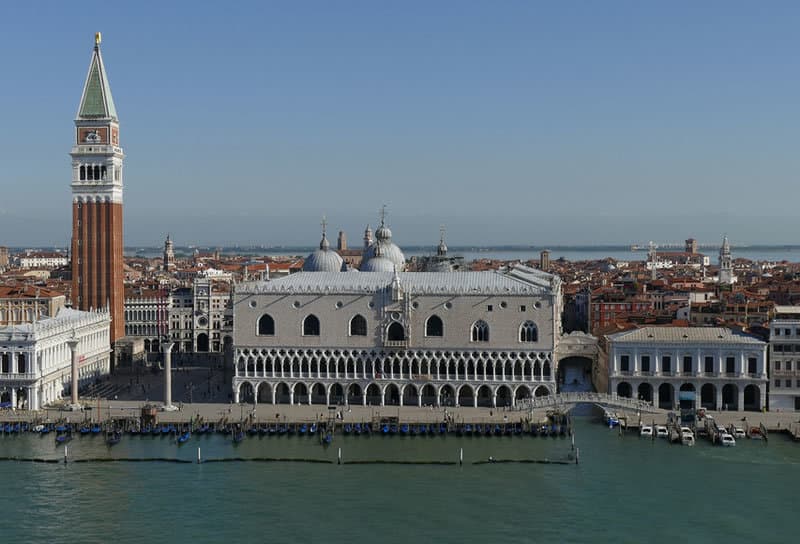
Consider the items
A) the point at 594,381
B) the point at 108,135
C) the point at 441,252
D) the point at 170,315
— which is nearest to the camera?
the point at 594,381

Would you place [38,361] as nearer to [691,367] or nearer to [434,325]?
[434,325]

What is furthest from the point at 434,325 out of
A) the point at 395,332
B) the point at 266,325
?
the point at 266,325

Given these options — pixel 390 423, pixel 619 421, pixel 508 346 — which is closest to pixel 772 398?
pixel 619 421

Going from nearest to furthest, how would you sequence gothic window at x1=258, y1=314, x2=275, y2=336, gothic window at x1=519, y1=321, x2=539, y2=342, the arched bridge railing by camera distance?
the arched bridge railing, gothic window at x1=519, y1=321, x2=539, y2=342, gothic window at x1=258, y1=314, x2=275, y2=336

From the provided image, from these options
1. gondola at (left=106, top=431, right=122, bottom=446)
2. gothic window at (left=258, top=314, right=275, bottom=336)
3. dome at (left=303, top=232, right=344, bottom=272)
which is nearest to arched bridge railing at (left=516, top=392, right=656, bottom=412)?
gothic window at (left=258, top=314, right=275, bottom=336)

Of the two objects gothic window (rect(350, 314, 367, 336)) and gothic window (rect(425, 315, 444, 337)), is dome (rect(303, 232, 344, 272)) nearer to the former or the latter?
gothic window (rect(350, 314, 367, 336))

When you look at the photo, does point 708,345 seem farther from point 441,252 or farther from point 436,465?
point 441,252
